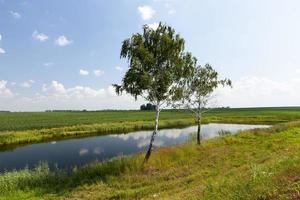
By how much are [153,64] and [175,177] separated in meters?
9.19

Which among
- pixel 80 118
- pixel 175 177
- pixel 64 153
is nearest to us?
pixel 175 177

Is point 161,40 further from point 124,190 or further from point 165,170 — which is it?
point 124,190

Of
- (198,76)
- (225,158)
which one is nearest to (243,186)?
(225,158)

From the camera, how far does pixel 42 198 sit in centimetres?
1844

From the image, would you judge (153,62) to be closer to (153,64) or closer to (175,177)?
(153,64)

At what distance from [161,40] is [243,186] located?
15.7 m

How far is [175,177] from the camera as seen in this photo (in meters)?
19.4


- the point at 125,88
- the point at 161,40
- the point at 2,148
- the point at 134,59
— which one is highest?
the point at 161,40

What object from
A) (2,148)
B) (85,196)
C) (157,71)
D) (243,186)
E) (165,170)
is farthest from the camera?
(2,148)

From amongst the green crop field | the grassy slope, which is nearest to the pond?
the grassy slope

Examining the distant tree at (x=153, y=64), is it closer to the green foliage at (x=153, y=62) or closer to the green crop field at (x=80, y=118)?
the green foliage at (x=153, y=62)

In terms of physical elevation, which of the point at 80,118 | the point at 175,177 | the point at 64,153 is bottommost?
the point at 64,153

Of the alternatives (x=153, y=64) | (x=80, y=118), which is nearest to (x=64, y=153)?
(x=153, y=64)

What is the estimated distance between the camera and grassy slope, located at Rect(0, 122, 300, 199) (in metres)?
12.2
